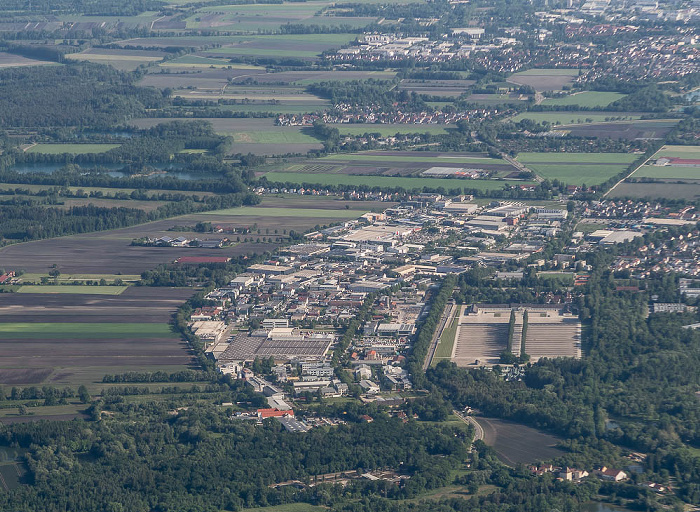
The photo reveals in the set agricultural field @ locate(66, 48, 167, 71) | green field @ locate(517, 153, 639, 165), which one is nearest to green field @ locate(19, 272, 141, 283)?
green field @ locate(517, 153, 639, 165)

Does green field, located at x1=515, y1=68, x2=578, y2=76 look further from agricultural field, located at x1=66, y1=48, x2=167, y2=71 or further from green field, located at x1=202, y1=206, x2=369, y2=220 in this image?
green field, located at x1=202, y1=206, x2=369, y2=220

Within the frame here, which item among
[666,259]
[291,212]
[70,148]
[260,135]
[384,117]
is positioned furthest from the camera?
[384,117]

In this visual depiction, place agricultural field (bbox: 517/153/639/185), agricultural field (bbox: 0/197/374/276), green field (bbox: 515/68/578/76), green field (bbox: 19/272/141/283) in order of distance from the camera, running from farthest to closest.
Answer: green field (bbox: 515/68/578/76) < agricultural field (bbox: 517/153/639/185) < agricultural field (bbox: 0/197/374/276) < green field (bbox: 19/272/141/283)

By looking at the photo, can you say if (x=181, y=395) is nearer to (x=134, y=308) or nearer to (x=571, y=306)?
(x=134, y=308)

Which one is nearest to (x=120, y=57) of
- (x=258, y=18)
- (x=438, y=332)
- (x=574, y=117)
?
(x=258, y=18)

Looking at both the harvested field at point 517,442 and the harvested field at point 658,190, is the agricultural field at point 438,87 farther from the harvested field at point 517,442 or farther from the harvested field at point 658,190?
the harvested field at point 517,442

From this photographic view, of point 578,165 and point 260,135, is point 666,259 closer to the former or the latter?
point 578,165

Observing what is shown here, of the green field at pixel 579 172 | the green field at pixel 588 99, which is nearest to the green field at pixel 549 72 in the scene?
the green field at pixel 588 99
